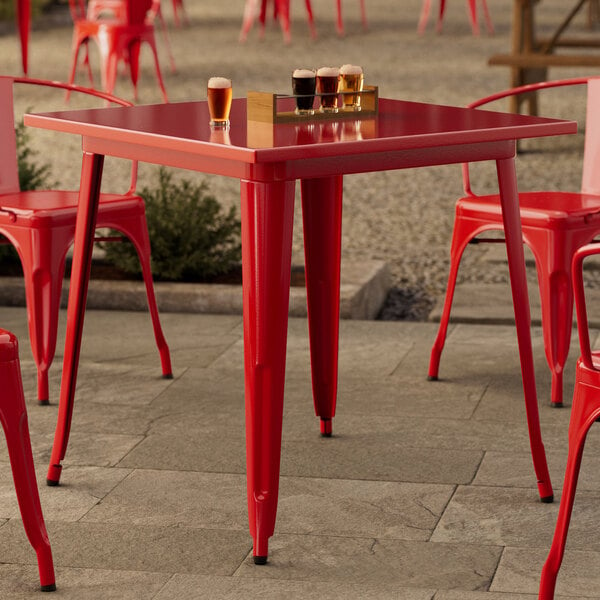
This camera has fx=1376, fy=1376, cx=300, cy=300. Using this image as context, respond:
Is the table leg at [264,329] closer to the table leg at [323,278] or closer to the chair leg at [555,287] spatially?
the table leg at [323,278]

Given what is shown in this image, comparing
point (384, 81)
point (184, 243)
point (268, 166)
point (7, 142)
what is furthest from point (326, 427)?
point (384, 81)

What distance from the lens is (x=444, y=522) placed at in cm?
273

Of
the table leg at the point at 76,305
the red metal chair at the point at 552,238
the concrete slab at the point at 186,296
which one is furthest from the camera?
the concrete slab at the point at 186,296

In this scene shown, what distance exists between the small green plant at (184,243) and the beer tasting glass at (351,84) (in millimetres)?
1663

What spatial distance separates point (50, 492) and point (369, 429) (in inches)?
31.6

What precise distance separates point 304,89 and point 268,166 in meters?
0.37

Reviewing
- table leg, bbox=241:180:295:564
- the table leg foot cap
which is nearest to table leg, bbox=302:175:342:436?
the table leg foot cap

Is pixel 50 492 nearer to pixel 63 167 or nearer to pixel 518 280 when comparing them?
pixel 518 280

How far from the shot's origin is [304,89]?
9.04 feet

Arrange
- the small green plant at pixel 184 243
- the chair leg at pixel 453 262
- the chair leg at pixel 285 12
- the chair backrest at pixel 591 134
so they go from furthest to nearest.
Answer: the chair leg at pixel 285 12 → the small green plant at pixel 184 243 → the chair backrest at pixel 591 134 → the chair leg at pixel 453 262

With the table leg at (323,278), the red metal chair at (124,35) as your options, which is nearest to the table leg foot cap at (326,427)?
the table leg at (323,278)

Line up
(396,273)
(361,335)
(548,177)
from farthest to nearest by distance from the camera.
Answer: (548,177) → (396,273) → (361,335)

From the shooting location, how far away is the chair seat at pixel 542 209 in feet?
11.1

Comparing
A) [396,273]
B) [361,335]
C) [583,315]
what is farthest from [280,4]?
→ [583,315]
